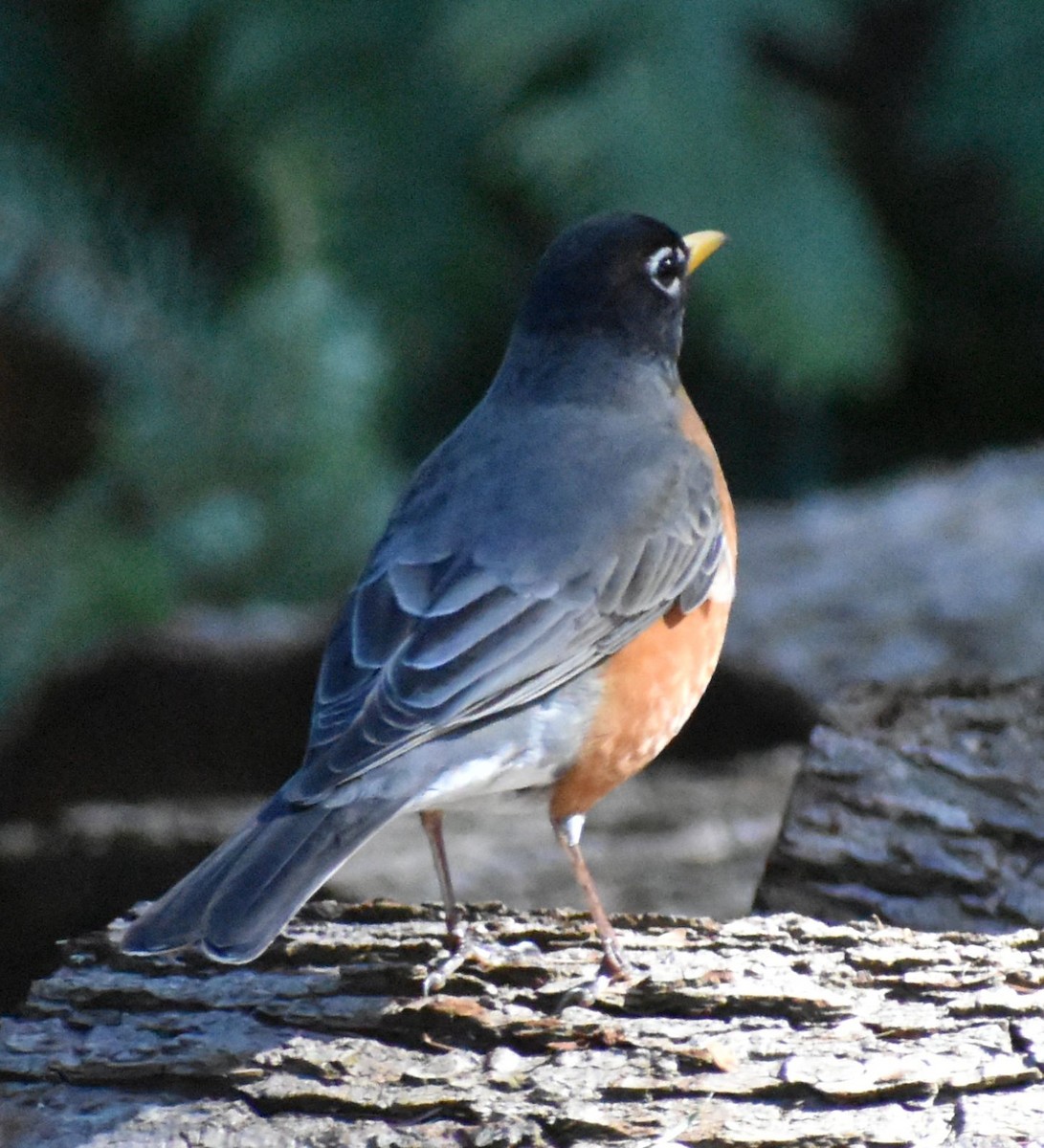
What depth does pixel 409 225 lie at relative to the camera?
14.3 feet

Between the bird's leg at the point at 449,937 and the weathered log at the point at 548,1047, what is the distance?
0.02 m

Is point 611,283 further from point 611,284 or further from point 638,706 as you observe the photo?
point 638,706

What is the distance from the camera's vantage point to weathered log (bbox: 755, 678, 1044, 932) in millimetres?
2672

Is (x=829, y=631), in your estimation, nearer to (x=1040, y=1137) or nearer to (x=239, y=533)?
(x=239, y=533)

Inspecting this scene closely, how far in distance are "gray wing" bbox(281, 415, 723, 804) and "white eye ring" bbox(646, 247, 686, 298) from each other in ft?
1.15

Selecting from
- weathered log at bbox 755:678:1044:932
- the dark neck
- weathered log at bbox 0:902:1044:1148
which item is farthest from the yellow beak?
weathered log at bbox 0:902:1044:1148

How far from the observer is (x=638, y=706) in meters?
2.60

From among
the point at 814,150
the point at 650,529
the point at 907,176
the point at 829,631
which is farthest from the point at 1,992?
the point at 907,176

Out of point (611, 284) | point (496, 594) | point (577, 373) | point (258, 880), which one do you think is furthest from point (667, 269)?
point (258, 880)

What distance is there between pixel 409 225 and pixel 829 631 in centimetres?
133

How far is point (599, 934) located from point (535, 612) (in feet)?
1.44

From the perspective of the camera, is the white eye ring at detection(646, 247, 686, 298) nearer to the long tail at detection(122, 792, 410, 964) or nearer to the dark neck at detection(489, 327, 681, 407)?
the dark neck at detection(489, 327, 681, 407)

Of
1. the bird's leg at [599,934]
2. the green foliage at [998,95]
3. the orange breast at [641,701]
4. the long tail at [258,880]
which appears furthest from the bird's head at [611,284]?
the green foliage at [998,95]

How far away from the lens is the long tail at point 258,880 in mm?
2029
